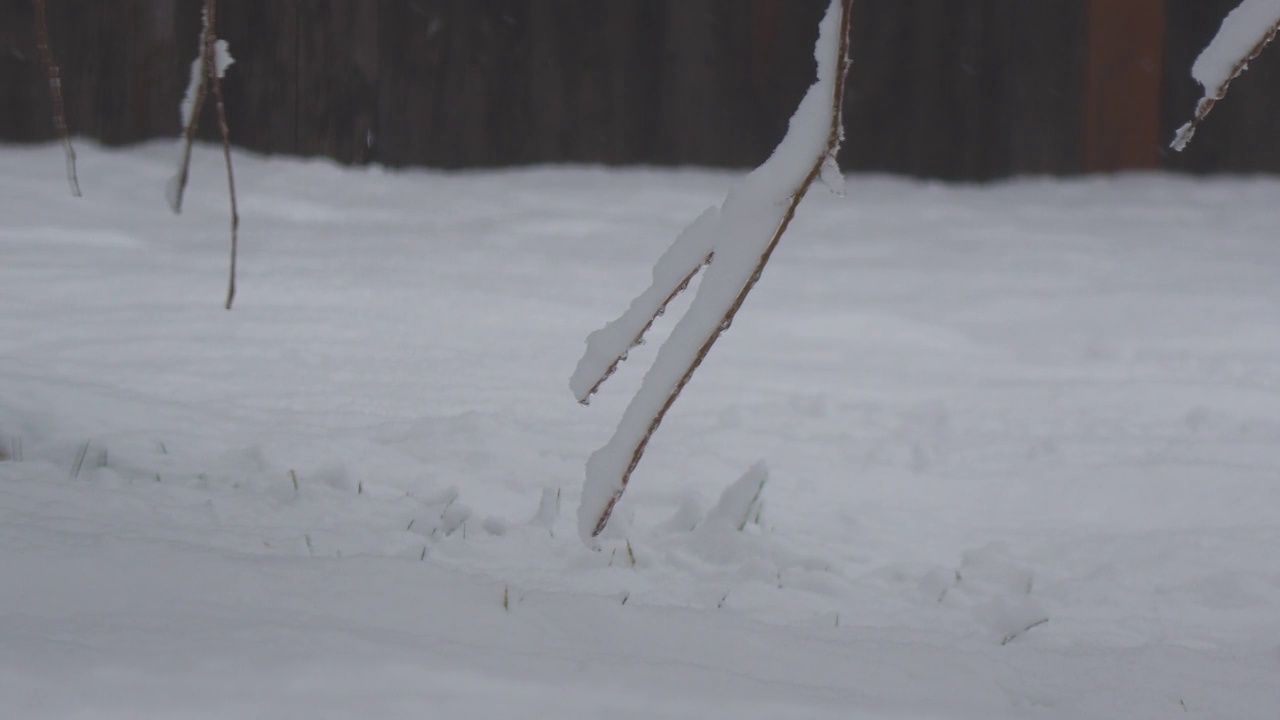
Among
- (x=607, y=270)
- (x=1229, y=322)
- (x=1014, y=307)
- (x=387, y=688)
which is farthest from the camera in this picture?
(x=607, y=270)

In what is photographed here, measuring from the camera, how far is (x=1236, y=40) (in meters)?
0.81

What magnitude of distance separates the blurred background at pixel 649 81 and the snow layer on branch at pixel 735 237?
358cm

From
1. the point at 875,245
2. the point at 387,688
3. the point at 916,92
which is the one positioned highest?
the point at 387,688

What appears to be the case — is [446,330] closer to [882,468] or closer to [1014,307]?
[882,468]

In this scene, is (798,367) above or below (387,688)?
below

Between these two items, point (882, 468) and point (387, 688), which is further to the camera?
point (882, 468)

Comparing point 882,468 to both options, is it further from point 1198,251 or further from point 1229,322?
point 1198,251

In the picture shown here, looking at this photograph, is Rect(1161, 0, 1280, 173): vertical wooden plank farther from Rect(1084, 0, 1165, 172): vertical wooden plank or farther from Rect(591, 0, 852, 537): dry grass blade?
Rect(591, 0, 852, 537): dry grass blade

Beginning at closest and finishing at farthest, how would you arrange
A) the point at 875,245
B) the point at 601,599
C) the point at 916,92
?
the point at 601,599 → the point at 875,245 → the point at 916,92

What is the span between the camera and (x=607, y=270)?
3545 mm

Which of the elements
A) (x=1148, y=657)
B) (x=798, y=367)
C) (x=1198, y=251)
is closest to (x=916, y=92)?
(x=1198, y=251)

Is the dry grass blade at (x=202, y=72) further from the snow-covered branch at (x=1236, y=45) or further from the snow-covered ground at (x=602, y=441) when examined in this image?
the snow-covered branch at (x=1236, y=45)

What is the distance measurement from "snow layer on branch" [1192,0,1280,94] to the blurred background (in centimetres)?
356

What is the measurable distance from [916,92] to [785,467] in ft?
8.44
